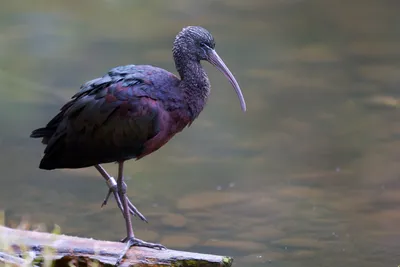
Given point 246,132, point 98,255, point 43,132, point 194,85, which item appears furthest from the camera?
point 246,132

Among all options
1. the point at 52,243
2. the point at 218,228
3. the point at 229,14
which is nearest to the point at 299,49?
the point at 229,14

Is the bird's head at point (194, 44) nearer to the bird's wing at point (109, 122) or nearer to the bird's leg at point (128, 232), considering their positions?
the bird's wing at point (109, 122)

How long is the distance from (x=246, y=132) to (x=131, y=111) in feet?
13.1

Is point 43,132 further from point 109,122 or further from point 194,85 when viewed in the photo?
point 194,85

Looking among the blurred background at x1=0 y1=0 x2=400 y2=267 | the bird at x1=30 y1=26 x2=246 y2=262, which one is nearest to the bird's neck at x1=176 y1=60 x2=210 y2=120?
the bird at x1=30 y1=26 x2=246 y2=262

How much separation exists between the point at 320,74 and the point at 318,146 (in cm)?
187

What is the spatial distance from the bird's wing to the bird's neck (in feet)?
0.62

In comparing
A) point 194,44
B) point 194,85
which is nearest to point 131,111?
point 194,85

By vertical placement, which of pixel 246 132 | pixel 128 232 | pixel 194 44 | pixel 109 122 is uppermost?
pixel 246 132

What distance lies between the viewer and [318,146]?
25.9 ft

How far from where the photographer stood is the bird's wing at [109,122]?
4.36 metres

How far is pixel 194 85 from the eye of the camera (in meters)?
4.51

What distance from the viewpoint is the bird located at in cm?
436

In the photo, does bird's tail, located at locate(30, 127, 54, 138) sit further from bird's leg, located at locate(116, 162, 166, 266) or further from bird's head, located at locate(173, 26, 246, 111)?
bird's head, located at locate(173, 26, 246, 111)
